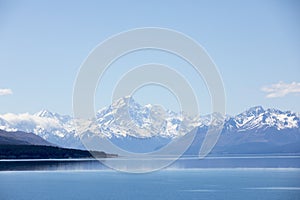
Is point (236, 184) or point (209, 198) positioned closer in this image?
point (209, 198)

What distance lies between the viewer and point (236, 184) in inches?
3905

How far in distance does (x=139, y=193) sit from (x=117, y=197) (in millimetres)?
6792

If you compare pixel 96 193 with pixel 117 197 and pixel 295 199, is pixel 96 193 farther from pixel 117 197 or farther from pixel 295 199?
pixel 295 199

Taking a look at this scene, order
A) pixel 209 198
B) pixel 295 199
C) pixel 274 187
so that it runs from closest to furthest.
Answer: pixel 295 199
pixel 209 198
pixel 274 187

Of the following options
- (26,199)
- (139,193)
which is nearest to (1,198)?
(26,199)

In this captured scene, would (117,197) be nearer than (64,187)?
Yes

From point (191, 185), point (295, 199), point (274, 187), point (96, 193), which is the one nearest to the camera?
point (295, 199)

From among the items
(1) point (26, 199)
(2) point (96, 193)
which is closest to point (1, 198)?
(1) point (26, 199)

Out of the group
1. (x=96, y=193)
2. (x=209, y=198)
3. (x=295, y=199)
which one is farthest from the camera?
(x=96, y=193)

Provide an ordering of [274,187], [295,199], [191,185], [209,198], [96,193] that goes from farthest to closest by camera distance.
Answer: [191,185] → [274,187] → [96,193] → [209,198] → [295,199]

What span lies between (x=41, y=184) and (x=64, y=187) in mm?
8719

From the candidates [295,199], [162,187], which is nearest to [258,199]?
[295,199]

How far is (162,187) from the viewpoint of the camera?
9419 centimetres

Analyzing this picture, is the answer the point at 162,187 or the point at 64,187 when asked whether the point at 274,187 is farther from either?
the point at 64,187
